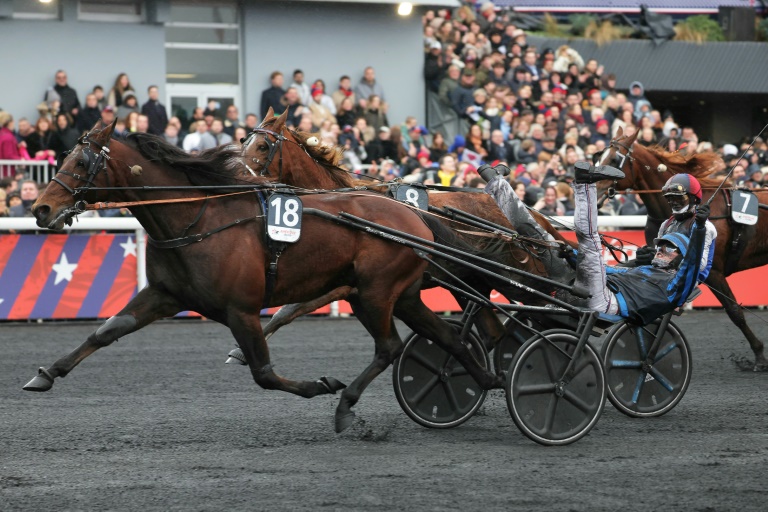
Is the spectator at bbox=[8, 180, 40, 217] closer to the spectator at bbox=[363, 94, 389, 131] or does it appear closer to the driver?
the spectator at bbox=[363, 94, 389, 131]

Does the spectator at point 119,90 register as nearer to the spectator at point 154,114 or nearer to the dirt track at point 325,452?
the spectator at point 154,114

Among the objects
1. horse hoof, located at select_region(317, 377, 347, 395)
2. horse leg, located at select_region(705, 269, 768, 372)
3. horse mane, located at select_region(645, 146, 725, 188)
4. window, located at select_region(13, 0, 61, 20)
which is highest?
window, located at select_region(13, 0, 61, 20)

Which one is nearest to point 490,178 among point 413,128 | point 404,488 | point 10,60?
point 404,488

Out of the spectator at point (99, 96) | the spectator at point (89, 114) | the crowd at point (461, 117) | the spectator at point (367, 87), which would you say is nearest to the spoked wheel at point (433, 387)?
the crowd at point (461, 117)

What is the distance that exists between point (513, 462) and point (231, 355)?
8.90ft

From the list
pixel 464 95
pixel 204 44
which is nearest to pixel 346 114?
pixel 464 95

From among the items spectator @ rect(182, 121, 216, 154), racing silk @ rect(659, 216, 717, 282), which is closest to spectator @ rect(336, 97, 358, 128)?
spectator @ rect(182, 121, 216, 154)

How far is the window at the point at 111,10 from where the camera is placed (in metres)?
16.9

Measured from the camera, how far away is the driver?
7.05 metres

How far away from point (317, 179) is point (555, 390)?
3.08 m

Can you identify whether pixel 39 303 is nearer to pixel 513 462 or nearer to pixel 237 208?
pixel 237 208

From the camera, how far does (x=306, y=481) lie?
19.3 ft

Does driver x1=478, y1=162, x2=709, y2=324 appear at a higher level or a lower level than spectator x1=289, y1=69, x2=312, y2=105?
lower

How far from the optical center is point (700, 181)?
9945 millimetres
